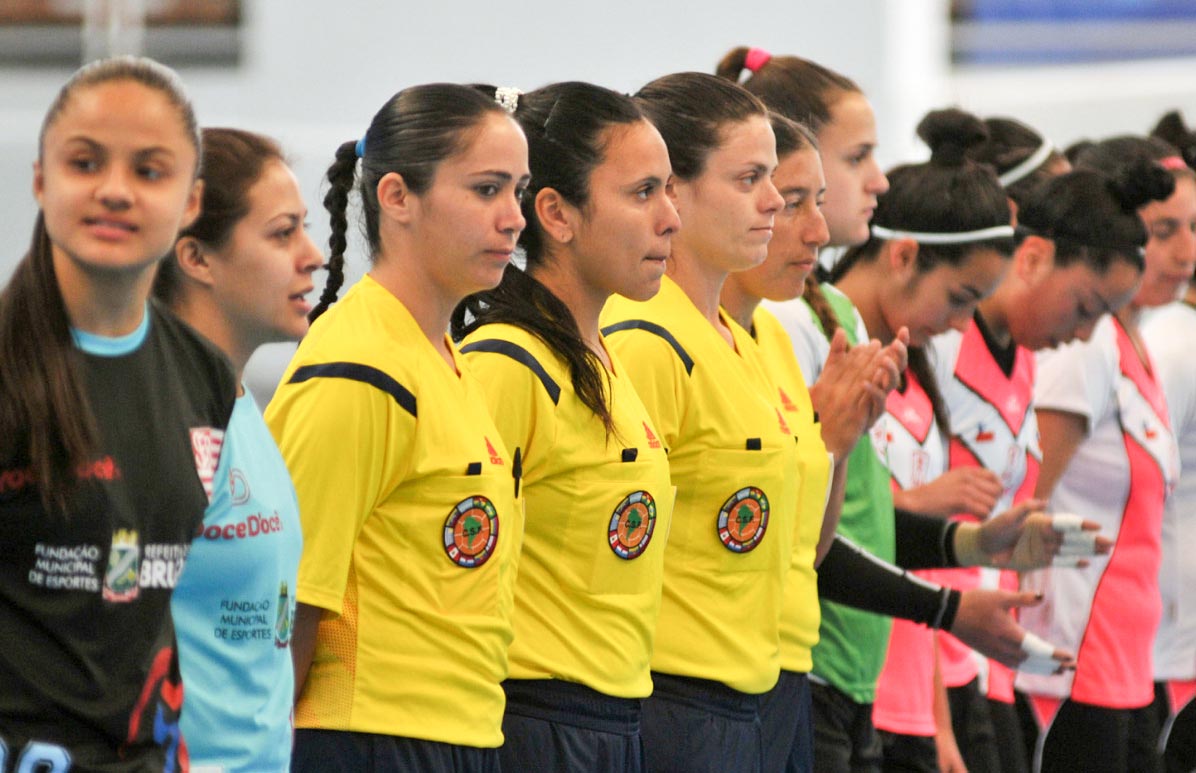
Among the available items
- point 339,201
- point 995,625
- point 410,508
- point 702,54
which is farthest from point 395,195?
point 702,54

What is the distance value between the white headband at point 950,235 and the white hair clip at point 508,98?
135cm

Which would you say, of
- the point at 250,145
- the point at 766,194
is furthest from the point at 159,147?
the point at 766,194

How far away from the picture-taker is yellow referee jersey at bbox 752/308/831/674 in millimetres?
3143

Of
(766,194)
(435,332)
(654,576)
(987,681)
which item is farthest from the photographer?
(987,681)

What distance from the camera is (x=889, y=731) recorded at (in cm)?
379

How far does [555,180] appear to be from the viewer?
2.78 m

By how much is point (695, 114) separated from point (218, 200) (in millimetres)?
885

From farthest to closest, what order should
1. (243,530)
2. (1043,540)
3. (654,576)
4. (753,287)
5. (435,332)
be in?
1. (1043,540)
2. (753,287)
3. (654,576)
4. (435,332)
5. (243,530)

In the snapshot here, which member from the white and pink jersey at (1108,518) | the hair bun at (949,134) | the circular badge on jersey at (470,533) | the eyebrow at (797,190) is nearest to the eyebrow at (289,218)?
the circular badge on jersey at (470,533)

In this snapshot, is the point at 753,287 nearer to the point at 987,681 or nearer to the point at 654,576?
the point at 654,576

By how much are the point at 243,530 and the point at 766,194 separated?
1.27 metres

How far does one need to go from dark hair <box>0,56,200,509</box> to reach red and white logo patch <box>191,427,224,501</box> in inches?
6.2

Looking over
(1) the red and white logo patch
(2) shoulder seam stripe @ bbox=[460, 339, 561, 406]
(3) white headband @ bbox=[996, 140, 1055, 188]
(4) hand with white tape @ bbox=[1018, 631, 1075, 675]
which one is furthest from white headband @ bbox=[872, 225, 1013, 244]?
(1) the red and white logo patch

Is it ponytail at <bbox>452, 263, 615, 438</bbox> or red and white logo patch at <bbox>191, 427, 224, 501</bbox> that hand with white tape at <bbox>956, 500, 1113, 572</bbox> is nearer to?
ponytail at <bbox>452, 263, 615, 438</bbox>
